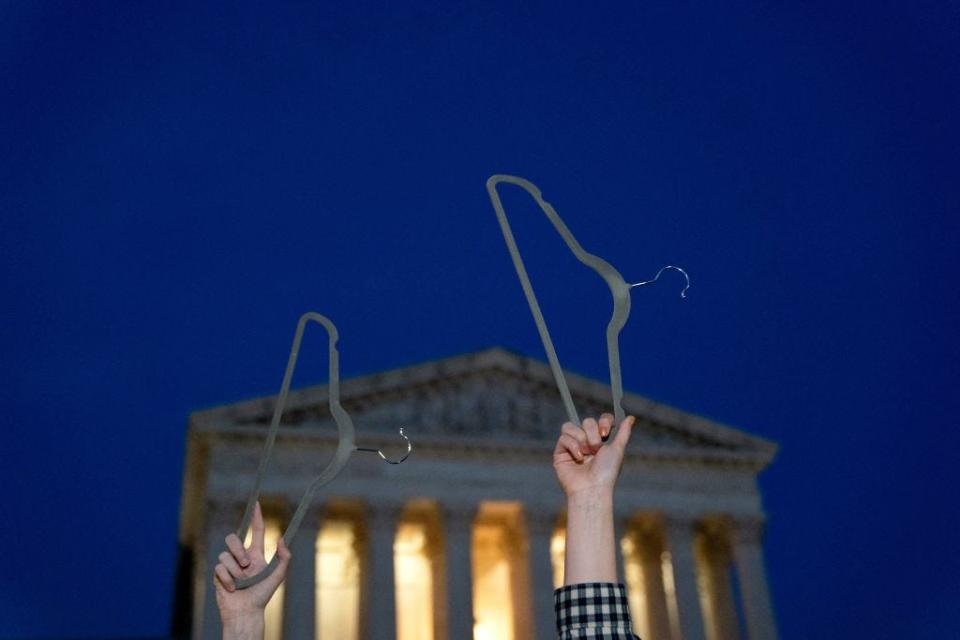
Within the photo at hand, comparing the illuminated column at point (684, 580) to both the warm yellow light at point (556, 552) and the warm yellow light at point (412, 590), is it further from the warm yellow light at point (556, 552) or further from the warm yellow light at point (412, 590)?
the warm yellow light at point (412, 590)

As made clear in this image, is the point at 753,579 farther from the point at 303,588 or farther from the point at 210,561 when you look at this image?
the point at 210,561

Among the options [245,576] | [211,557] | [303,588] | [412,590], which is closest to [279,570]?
[245,576]

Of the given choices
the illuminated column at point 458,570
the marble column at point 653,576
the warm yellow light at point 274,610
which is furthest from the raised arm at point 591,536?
the marble column at point 653,576

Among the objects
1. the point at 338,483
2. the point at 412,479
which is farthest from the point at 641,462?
the point at 338,483

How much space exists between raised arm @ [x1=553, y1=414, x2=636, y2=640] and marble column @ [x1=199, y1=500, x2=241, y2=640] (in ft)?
96.8

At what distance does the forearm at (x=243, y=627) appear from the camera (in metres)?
4.12

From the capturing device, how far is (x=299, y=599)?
108ft

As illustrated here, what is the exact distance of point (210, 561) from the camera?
32125mm

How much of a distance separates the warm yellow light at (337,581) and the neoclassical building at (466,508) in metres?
0.05

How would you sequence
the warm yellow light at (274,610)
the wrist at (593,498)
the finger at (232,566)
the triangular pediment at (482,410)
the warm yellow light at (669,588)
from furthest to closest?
the warm yellow light at (669,588) → the triangular pediment at (482,410) → the warm yellow light at (274,610) → the finger at (232,566) → the wrist at (593,498)

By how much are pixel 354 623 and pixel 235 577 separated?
3428 centimetres

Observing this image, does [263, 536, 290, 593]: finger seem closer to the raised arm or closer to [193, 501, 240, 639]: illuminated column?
the raised arm

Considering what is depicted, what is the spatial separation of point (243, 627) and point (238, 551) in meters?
0.31

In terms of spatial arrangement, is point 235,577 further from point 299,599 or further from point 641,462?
point 641,462
